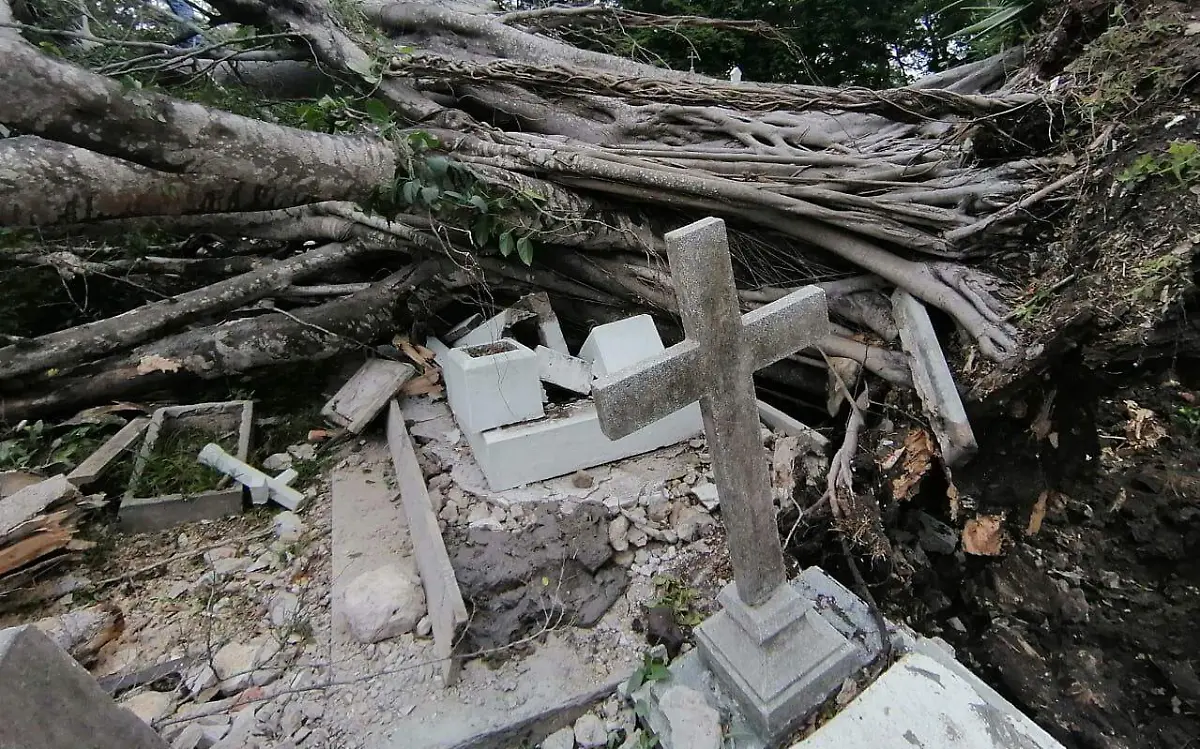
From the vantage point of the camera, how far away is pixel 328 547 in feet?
9.64

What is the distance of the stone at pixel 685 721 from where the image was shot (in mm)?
1819

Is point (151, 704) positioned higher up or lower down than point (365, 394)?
lower down

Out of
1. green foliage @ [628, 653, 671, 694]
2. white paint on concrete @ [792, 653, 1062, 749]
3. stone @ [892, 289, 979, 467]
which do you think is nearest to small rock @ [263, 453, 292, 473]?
green foliage @ [628, 653, 671, 694]

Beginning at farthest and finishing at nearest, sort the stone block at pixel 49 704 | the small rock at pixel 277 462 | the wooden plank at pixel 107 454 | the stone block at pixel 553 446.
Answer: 1. the small rock at pixel 277 462
2. the wooden plank at pixel 107 454
3. the stone block at pixel 553 446
4. the stone block at pixel 49 704

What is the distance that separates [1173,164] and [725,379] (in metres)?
1.93

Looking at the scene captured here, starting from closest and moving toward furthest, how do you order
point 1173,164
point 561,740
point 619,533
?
1. point 561,740
2. point 1173,164
3. point 619,533

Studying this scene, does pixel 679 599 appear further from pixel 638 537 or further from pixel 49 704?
pixel 49 704

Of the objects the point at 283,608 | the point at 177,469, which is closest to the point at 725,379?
the point at 283,608

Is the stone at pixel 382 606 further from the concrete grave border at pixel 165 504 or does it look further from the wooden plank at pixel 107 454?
the wooden plank at pixel 107 454

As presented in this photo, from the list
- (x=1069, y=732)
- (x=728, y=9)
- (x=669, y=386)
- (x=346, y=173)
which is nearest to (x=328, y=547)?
(x=346, y=173)


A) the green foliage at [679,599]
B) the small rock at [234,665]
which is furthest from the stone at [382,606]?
the green foliage at [679,599]

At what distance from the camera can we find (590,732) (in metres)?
2.06

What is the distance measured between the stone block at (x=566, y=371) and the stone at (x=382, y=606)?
1271mm

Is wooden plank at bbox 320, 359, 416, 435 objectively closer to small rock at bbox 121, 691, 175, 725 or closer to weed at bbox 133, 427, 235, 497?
weed at bbox 133, 427, 235, 497
